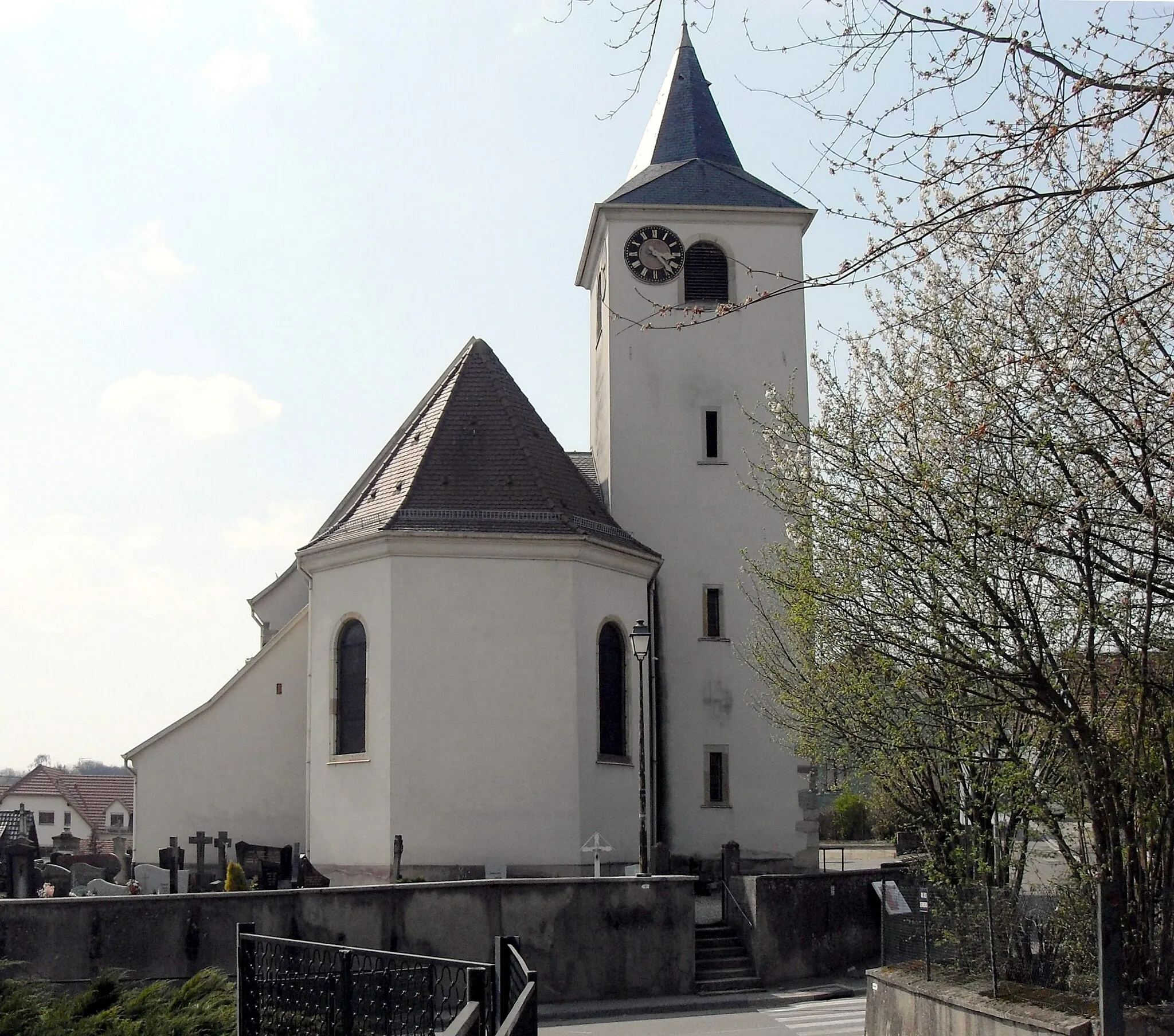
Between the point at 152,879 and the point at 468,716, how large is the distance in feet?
20.4

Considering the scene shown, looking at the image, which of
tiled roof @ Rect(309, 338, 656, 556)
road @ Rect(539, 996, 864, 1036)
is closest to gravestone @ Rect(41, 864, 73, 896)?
tiled roof @ Rect(309, 338, 656, 556)

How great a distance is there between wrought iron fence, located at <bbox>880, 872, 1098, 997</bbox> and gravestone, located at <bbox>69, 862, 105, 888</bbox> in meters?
16.9

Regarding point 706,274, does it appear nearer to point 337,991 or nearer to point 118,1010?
point 118,1010

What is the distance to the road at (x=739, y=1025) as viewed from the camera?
53.5 feet

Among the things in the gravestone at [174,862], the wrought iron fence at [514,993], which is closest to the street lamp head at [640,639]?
the gravestone at [174,862]

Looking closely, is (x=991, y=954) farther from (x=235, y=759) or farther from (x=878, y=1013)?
(x=235, y=759)

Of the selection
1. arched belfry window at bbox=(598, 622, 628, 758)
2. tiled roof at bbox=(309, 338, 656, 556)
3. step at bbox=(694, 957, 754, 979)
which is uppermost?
tiled roof at bbox=(309, 338, 656, 556)

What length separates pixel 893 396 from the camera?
12531mm

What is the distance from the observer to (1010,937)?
12.3 m

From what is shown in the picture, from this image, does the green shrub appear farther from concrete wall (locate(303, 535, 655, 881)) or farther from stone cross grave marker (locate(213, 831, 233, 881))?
stone cross grave marker (locate(213, 831, 233, 881))

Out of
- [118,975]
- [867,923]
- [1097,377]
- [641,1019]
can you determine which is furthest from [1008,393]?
[867,923]

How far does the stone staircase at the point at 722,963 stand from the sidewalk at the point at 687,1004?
0.20 meters

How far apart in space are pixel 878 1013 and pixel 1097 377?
7.53 m

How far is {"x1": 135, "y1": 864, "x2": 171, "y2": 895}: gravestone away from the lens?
24.1 m
